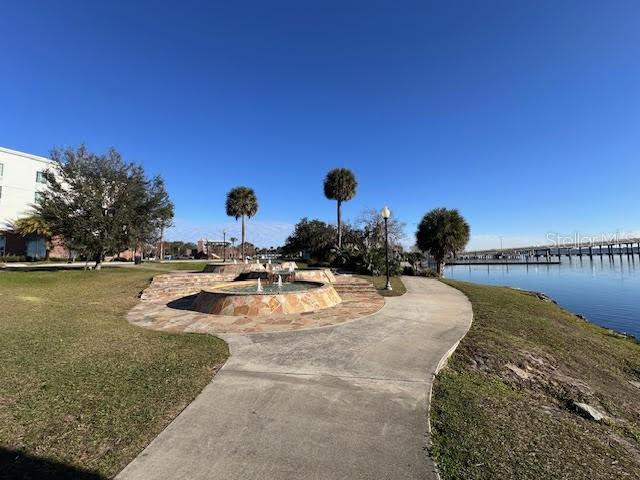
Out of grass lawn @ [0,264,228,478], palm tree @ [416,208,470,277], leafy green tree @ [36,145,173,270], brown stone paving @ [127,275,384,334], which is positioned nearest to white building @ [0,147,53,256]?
leafy green tree @ [36,145,173,270]

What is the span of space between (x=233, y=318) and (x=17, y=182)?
1953 inches

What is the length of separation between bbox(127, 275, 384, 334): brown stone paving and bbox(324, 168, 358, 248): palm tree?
23780mm

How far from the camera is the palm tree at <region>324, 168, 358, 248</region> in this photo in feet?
119

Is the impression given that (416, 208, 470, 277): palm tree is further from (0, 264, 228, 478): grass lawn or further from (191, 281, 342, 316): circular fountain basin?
(0, 264, 228, 478): grass lawn

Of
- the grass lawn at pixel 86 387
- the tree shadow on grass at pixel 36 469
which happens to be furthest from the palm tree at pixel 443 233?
the tree shadow on grass at pixel 36 469

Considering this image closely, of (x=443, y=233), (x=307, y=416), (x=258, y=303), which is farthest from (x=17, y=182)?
(x=307, y=416)

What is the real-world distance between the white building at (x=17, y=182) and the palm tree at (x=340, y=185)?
3513 centimetres

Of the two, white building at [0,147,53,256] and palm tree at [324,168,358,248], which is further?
white building at [0,147,53,256]

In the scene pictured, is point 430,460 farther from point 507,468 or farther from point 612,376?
point 612,376

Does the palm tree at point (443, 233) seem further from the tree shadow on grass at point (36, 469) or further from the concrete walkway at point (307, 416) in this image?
the tree shadow on grass at point (36, 469)

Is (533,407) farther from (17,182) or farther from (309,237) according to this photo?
(17,182)

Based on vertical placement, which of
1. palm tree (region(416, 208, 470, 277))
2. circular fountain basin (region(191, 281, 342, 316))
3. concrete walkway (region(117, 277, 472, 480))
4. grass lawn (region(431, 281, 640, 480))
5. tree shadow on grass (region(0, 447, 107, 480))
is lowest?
grass lawn (region(431, 281, 640, 480))

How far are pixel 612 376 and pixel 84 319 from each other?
526 inches

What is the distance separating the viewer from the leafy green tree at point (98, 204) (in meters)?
19.4
